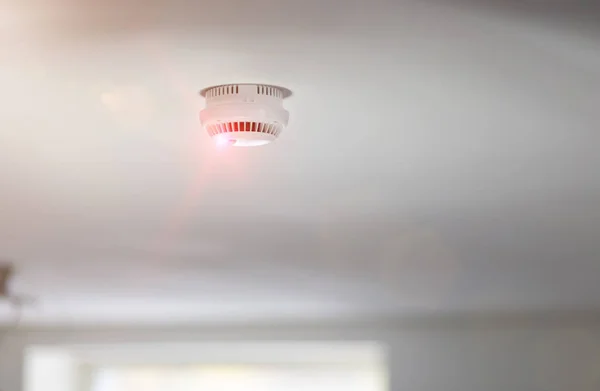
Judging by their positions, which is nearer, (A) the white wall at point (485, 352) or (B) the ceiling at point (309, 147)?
(B) the ceiling at point (309, 147)

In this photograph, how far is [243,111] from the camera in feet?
3.23

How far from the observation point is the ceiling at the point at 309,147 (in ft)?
2.80

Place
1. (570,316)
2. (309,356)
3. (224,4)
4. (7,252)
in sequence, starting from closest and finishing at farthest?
(224,4) < (7,252) < (570,316) < (309,356)

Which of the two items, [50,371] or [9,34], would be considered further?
[50,371]

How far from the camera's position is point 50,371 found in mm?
3465

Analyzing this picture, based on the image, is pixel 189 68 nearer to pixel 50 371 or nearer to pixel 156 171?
pixel 156 171

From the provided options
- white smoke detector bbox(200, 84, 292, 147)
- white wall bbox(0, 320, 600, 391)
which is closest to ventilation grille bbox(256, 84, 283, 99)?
white smoke detector bbox(200, 84, 292, 147)

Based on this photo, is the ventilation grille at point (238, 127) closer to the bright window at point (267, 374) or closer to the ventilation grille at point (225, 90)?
the ventilation grille at point (225, 90)

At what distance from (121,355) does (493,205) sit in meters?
2.32

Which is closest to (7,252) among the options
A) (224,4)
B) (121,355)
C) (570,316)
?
(224,4)

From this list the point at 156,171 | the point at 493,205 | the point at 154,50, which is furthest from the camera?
the point at 493,205

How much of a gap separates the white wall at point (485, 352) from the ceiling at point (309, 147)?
81 cm

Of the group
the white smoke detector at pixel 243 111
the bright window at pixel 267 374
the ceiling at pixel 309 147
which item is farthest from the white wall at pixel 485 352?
the white smoke detector at pixel 243 111

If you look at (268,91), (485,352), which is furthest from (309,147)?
(485,352)
